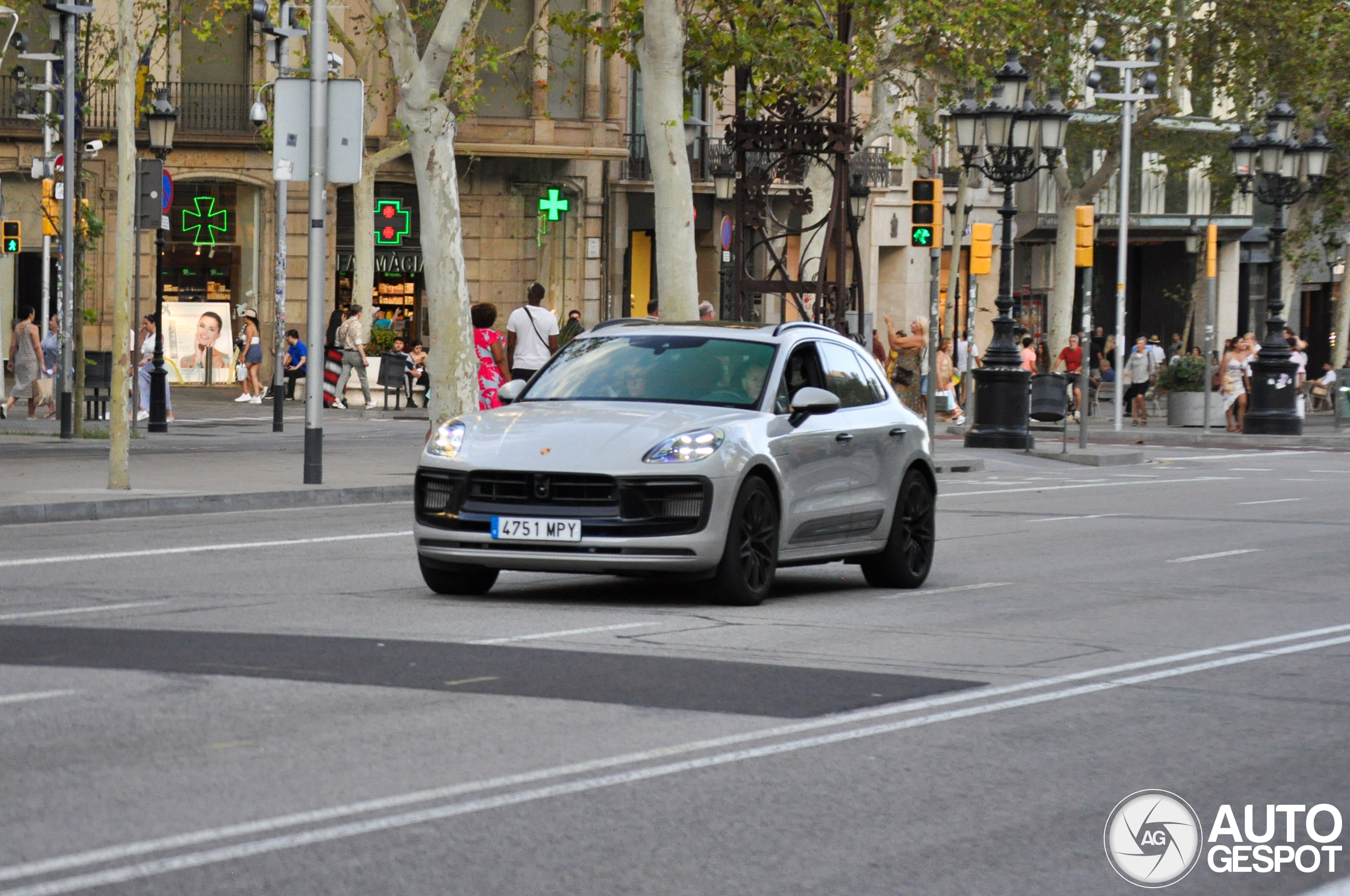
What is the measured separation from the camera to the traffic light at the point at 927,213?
1125 inches

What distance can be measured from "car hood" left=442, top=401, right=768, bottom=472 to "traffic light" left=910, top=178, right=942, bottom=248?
54.4 feet

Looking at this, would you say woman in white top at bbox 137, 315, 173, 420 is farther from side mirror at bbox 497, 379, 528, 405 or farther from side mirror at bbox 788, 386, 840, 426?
side mirror at bbox 788, 386, 840, 426

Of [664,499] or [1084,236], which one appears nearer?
[664,499]

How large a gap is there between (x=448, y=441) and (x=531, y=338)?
1117 cm

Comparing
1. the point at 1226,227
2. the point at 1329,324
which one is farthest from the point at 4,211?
the point at 1329,324

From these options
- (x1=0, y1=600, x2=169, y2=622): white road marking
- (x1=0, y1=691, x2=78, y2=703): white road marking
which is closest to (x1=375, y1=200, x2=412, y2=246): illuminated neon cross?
(x1=0, y1=600, x2=169, y2=622): white road marking

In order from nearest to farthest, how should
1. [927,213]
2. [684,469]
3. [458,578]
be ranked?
[684,469], [458,578], [927,213]

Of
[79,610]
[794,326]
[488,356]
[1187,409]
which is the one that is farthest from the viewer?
[1187,409]

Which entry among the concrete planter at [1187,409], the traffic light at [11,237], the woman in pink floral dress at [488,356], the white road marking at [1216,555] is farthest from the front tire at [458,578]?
the concrete planter at [1187,409]

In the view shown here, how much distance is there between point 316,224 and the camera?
21422 millimetres

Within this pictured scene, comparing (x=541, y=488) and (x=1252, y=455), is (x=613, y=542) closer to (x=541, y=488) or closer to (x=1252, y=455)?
(x=541, y=488)

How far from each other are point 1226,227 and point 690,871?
224ft

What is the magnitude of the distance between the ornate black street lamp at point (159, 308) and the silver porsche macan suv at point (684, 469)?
18039 millimetres
